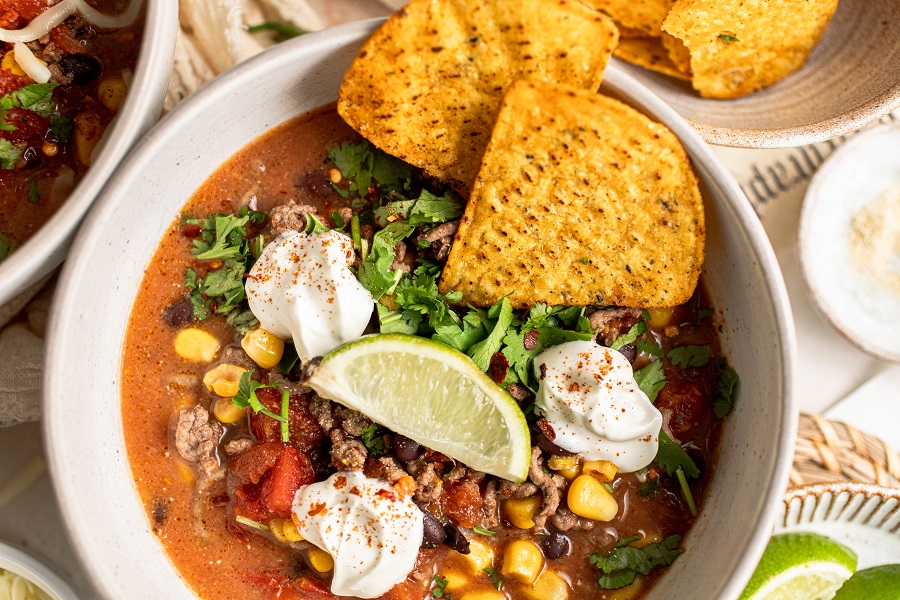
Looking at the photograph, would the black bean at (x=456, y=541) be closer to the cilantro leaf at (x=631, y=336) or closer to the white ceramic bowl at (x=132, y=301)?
the white ceramic bowl at (x=132, y=301)

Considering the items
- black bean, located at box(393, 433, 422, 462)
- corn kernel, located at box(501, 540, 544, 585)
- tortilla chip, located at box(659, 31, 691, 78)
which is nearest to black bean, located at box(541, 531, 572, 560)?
corn kernel, located at box(501, 540, 544, 585)

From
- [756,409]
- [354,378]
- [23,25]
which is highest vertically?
[23,25]

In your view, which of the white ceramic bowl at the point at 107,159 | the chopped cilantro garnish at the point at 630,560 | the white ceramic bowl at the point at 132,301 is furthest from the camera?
the chopped cilantro garnish at the point at 630,560

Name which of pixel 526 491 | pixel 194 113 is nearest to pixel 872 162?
pixel 526 491

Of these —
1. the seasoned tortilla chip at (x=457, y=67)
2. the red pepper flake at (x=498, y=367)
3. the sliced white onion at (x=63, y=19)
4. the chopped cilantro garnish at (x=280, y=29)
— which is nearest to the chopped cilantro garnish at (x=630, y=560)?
the red pepper flake at (x=498, y=367)

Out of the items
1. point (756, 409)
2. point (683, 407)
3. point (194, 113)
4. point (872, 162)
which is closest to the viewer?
point (194, 113)

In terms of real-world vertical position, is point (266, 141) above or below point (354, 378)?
above

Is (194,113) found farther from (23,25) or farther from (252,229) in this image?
(23,25)
